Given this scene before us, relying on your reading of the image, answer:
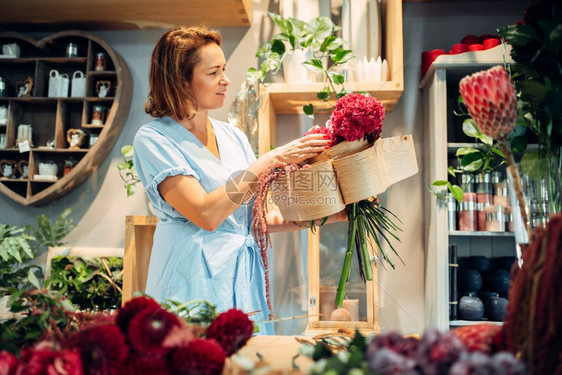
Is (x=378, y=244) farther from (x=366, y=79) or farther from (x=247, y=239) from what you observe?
(x=366, y=79)

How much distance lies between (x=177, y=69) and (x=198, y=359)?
987 mm

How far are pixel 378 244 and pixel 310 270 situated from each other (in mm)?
256

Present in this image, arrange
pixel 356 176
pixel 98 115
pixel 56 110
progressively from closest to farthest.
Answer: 1. pixel 356 176
2. pixel 98 115
3. pixel 56 110

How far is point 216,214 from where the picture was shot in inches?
47.7

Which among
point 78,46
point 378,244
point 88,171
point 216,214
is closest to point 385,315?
point 378,244

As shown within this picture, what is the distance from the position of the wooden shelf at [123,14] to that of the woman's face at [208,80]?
3.00 ft

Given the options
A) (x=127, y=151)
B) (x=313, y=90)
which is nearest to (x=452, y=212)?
(x=313, y=90)

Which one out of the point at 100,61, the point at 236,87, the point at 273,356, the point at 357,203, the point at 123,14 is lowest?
the point at 273,356

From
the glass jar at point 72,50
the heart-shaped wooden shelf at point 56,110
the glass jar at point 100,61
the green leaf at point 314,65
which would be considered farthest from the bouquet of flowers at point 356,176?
the glass jar at point 72,50

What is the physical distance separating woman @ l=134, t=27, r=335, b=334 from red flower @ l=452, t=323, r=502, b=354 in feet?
2.20

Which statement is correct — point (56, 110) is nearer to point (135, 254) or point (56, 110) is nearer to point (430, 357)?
point (135, 254)

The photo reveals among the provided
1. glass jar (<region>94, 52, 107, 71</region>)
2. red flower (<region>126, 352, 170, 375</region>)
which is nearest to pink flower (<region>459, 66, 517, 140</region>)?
red flower (<region>126, 352, 170, 375</region>)

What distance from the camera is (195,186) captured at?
49.1 inches

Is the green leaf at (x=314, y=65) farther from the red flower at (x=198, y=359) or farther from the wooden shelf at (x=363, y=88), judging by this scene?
the red flower at (x=198, y=359)
